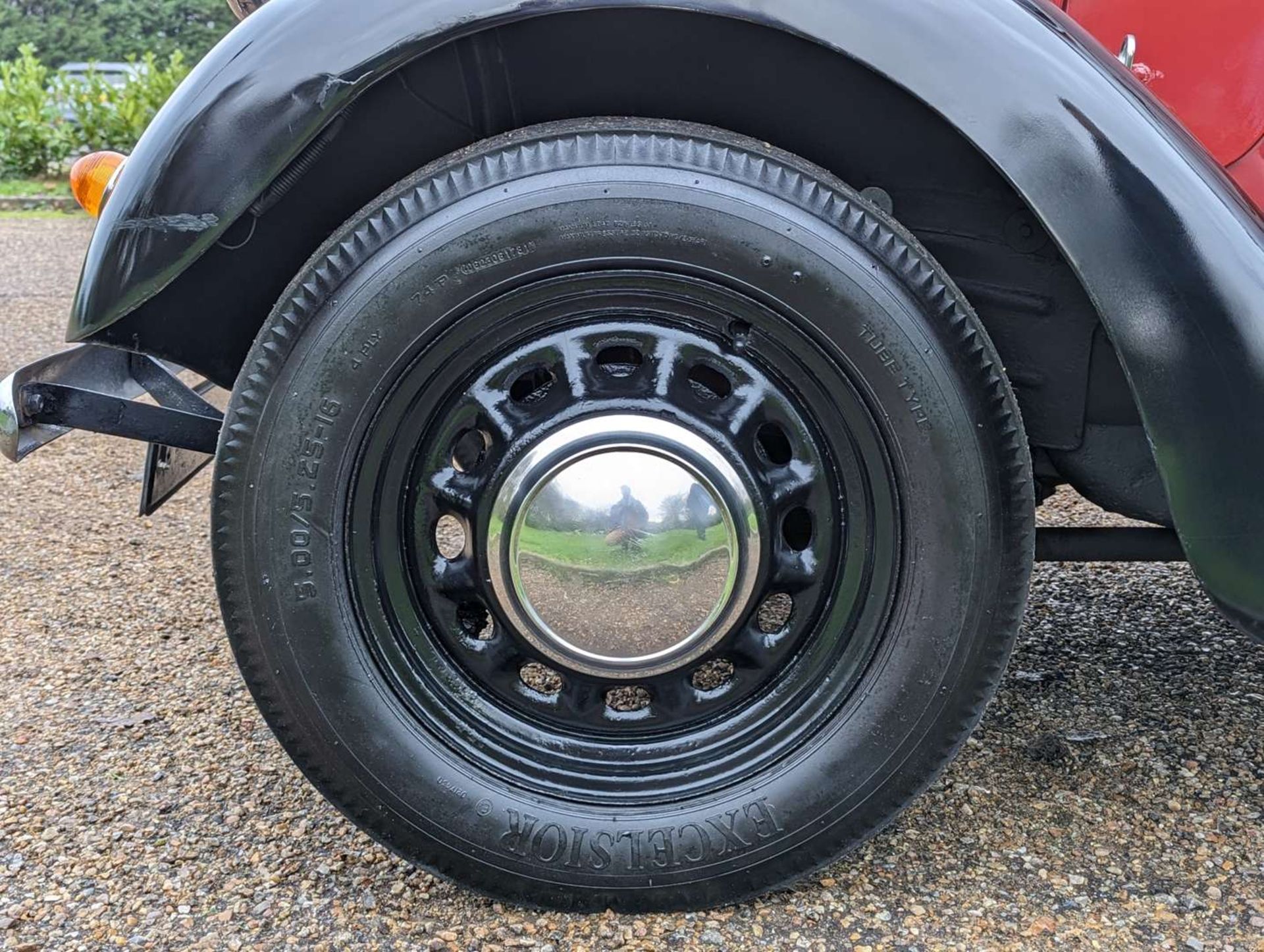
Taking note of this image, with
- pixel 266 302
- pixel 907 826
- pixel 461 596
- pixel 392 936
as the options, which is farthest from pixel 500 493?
pixel 907 826

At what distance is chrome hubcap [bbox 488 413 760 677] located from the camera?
1.63 m

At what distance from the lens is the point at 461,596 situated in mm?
1750

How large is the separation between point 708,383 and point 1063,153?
649mm

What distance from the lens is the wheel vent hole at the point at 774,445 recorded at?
183 centimetres

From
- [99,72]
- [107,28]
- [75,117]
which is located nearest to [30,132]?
[75,117]

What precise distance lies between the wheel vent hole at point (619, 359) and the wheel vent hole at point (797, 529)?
1.15 ft

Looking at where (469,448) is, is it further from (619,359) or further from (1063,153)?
(1063,153)

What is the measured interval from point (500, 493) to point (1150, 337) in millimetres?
922

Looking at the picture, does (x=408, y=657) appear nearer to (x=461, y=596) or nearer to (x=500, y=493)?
(x=461, y=596)

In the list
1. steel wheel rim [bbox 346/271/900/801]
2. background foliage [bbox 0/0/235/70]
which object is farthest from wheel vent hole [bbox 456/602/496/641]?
background foliage [bbox 0/0/235/70]

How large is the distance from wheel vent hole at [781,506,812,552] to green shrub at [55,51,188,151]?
10.4m

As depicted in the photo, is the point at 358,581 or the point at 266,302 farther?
the point at 266,302

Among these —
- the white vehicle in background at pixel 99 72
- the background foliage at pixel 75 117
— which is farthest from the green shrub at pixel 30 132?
the white vehicle in background at pixel 99 72

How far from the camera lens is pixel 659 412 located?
167 centimetres
